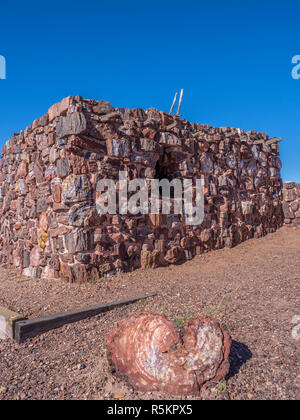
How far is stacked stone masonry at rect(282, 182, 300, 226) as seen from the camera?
8672 millimetres

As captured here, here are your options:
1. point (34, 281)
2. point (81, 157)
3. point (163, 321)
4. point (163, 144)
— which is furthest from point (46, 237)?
point (163, 321)

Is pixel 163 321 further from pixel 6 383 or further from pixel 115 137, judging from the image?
pixel 115 137

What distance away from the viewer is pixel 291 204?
8.76 m

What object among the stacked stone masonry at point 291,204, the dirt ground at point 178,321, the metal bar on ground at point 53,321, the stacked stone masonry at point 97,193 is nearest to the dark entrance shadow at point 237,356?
the dirt ground at point 178,321

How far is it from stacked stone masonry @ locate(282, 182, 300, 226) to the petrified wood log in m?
7.61

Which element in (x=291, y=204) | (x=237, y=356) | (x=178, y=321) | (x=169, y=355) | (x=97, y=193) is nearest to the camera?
(x=169, y=355)

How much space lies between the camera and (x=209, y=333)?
2146 millimetres

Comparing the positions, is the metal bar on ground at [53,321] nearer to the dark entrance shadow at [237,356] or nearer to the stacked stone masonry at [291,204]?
the dark entrance shadow at [237,356]

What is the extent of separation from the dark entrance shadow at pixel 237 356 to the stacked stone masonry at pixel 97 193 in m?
2.96

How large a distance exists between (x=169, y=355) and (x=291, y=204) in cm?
804

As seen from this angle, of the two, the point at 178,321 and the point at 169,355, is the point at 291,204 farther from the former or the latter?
the point at 169,355

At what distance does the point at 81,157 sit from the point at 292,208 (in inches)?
268

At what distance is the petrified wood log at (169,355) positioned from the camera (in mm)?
1965

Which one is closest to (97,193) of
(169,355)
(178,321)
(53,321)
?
(53,321)
